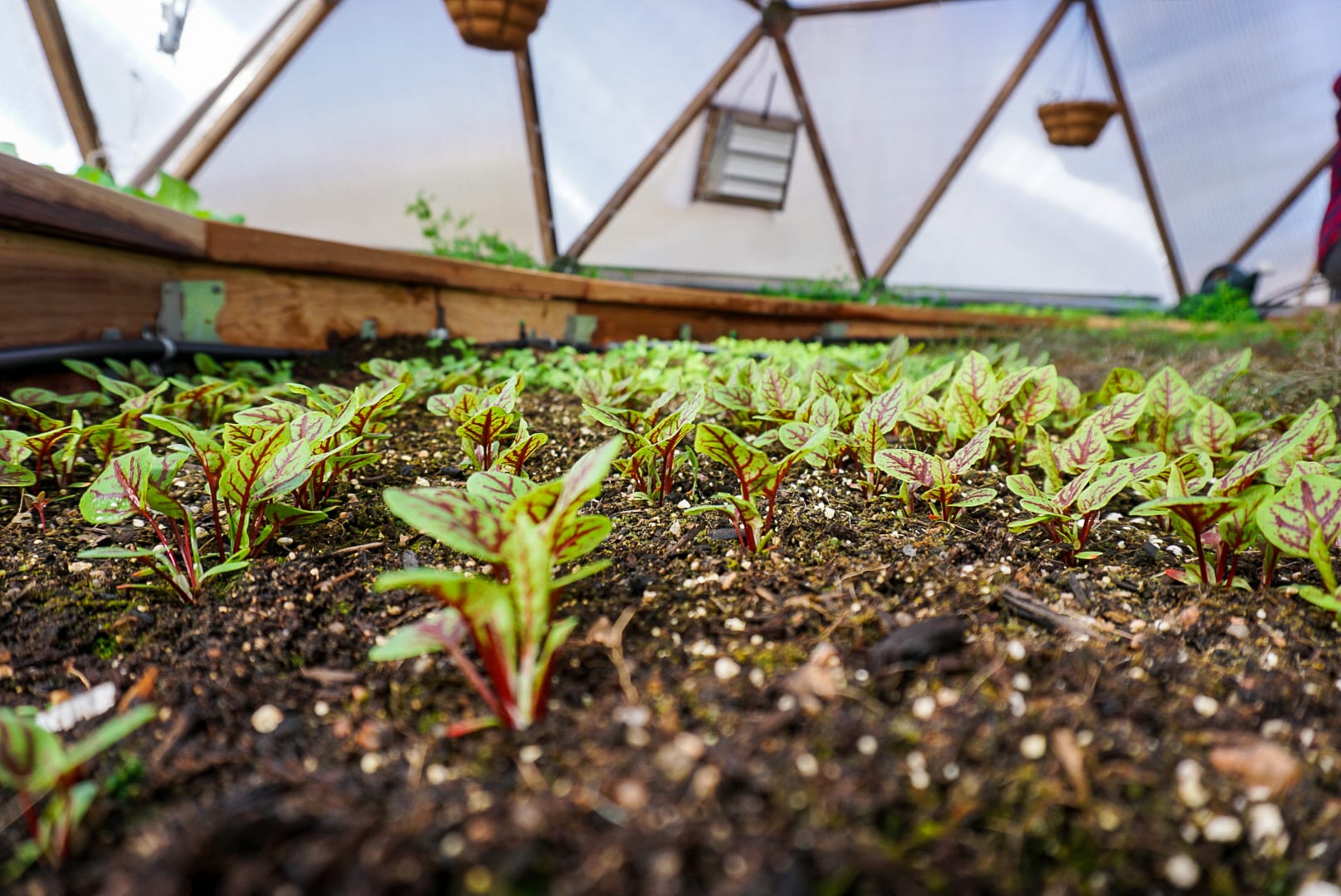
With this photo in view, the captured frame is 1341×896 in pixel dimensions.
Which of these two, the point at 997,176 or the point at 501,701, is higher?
the point at 997,176

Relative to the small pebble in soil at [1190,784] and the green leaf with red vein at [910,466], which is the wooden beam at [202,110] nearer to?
the green leaf with red vein at [910,466]

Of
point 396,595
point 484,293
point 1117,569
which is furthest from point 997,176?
point 396,595

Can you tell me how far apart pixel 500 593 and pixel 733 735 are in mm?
200

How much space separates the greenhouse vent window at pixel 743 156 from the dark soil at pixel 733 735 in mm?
5456

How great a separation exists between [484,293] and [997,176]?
20.3 ft

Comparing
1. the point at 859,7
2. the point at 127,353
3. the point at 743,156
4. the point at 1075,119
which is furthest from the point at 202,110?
the point at 1075,119

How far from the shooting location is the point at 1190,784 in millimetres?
466

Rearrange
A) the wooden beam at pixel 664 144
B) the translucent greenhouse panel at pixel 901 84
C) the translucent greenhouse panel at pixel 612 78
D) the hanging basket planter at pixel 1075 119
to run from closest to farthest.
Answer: the translucent greenhouse panel at pixel 612 78, the hanging basket planter at pixel 1075 119, the wooden beam at pixel 664 144, the translucent greenhouse panel at pixel 901 84

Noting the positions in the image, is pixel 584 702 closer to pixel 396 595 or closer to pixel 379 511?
pixel 396 595

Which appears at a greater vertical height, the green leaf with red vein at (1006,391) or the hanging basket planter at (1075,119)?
the hanging basket planter at (1075,119)

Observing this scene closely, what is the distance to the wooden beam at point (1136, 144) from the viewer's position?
6168mm

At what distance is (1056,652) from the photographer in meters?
0.61

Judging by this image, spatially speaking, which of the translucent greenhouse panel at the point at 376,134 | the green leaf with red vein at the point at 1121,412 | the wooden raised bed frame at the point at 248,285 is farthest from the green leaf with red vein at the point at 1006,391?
the translucent greenhouse panel at the point at 376,134

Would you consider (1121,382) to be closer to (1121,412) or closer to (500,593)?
(1121,412)
